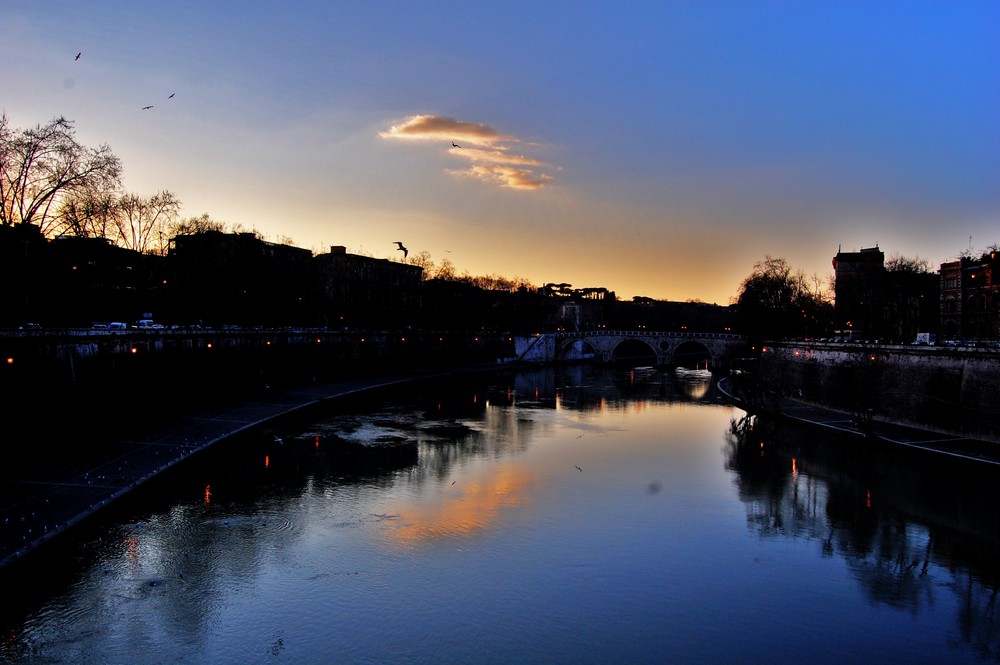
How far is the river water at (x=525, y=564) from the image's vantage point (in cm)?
1304

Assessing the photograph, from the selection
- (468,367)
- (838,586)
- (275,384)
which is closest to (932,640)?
(838,586)

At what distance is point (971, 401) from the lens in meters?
29.7

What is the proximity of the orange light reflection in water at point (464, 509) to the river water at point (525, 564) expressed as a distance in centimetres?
11

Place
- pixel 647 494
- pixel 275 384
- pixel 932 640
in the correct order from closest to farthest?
pixel 932 640 < pixel 647 494 < pixel 275 384

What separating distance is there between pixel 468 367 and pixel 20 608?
67.3m

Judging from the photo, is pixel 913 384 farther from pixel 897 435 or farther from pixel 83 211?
pixel 83 211

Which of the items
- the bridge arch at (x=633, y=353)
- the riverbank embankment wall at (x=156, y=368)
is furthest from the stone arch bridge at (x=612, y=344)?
the riverbank embankment wall at (x=156, y=368)

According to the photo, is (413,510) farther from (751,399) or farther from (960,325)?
(960,325)

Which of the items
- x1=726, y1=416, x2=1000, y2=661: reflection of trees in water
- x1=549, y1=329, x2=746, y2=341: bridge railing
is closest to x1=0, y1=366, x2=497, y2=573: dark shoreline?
x1=726, y1=416, x2=1000, y2=661: reflection of trees in water

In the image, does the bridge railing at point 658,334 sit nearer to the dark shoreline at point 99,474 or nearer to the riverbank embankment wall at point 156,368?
the riverbank embankment wall at point 156,368

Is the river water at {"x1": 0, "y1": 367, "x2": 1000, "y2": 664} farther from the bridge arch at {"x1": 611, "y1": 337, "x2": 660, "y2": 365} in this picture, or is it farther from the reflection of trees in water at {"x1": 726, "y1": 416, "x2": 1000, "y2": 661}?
the bridge arch at {"x1": 611, "y1": 337, "x2": 660, "y2": 365}

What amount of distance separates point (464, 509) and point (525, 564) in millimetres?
5071

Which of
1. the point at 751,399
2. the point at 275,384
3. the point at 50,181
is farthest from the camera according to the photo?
the point at 275,384

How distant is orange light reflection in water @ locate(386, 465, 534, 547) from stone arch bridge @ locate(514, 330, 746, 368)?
65.6 meters
